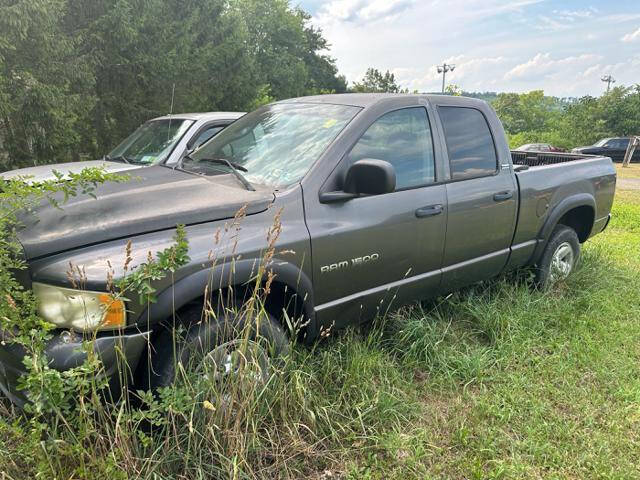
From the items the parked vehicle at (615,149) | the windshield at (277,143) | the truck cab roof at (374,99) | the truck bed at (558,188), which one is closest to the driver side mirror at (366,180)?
the windshield at (277,143)

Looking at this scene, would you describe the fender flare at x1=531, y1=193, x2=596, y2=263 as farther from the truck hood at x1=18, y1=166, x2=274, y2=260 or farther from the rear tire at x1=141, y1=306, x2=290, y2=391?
the rear tire at x1=141, y1=306, x2=290, y2=391

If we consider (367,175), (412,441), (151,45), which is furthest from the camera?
(151,45)

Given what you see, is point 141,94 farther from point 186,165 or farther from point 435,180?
point 435,180

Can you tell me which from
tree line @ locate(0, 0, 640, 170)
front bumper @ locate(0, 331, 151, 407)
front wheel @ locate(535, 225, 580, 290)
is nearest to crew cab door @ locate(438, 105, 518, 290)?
front wheel @ locate(535, 225, 580, 290)

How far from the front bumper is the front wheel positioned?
3.70m

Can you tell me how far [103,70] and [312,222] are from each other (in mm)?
10283

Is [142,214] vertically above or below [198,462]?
above

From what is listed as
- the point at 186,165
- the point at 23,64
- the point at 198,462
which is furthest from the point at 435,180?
the point at 23,64

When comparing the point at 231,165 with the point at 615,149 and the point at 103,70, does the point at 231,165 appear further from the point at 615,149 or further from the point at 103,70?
the point at 615,149

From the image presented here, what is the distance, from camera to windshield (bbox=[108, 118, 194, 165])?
5934 mm

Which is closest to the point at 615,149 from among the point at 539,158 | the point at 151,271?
the point at 539,158

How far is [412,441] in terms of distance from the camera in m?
2.56

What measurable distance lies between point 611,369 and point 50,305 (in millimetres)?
3498

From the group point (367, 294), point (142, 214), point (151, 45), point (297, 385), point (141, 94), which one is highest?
point (151, 45)
